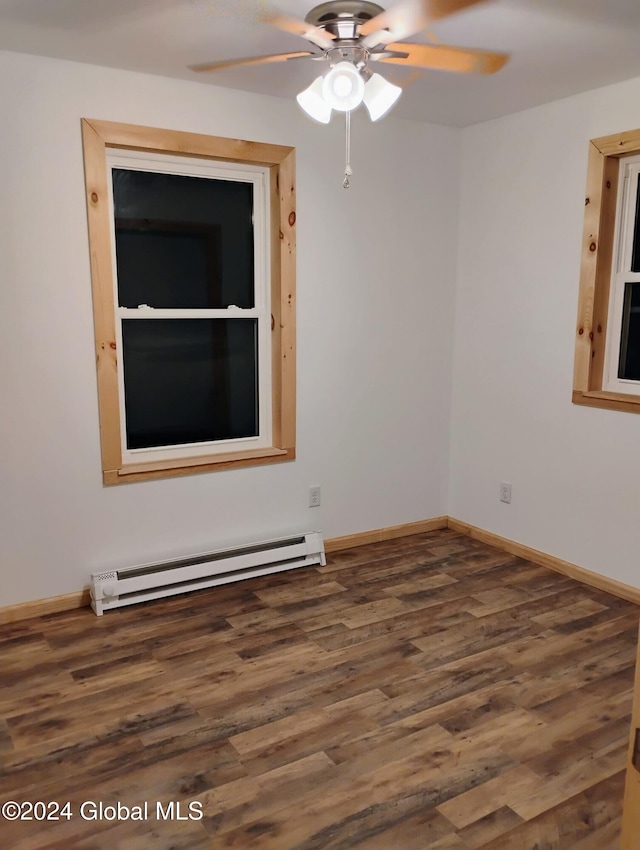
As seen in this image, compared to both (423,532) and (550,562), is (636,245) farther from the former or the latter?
(423,532)

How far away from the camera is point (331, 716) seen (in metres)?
2.51

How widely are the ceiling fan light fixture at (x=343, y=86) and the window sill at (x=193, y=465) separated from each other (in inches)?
72.9

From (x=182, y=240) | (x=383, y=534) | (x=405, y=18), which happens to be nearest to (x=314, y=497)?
(x=383, y=534)

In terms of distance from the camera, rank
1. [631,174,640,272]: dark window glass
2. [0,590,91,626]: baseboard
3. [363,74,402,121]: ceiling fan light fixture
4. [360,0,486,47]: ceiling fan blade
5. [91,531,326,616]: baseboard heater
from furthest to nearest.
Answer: [631,174,640,272]: dark window glass → [91,531,326,616]: baseboard heater → [0,590,91,626]: baseboard → [363,74,402,121]: ceiling fan light fixture → [360,0,486,47]: ceiling fan blade

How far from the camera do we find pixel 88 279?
3215 millimetres

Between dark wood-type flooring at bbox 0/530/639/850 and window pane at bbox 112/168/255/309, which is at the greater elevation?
window pane at bbox 112/168/255/309

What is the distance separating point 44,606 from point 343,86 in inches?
101

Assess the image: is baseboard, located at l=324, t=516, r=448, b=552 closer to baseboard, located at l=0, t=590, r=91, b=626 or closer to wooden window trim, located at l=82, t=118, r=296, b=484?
wooden window trim, located at l=82, t=118, r=296, b=484

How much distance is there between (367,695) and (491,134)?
10.1 feet

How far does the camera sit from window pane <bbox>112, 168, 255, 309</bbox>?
3391 mm

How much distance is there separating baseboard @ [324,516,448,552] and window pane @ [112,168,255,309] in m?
1.46

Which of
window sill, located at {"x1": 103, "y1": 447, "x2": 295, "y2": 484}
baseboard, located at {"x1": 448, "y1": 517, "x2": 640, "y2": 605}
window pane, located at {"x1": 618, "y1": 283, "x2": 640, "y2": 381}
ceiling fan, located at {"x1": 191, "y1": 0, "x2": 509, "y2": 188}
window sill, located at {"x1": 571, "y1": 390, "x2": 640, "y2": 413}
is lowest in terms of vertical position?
baseboard, located at {"x1": 448, "y1": 517, "x2": 640, "y2": 605}

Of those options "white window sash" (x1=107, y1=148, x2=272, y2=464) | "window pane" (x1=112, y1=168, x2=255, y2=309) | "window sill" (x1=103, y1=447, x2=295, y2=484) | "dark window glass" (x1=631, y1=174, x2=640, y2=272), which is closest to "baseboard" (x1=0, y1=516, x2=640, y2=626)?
"window sill" (x1=103, y1=447, x2=295, y2=484)

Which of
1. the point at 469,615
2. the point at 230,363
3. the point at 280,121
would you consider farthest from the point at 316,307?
the point at 469,615
